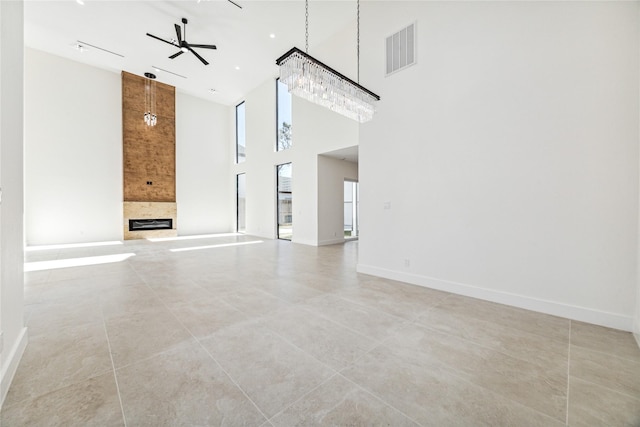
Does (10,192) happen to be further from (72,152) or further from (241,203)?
(241,203)

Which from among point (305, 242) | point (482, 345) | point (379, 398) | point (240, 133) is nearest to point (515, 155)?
point (482, 345)

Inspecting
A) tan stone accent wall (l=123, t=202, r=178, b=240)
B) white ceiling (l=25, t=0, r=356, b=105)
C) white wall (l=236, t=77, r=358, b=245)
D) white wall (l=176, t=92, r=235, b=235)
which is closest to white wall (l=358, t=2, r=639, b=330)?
white ceiling (l=25, t=0, r=356, b=105)

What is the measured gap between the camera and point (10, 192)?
68.9 inches

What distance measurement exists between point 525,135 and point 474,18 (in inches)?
67.8

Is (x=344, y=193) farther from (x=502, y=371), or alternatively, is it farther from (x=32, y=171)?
(x=32, y=171)

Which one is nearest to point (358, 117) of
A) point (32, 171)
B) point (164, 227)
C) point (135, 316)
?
point (135, 316)

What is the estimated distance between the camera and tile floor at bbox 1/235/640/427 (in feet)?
4.70

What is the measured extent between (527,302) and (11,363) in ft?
15.2

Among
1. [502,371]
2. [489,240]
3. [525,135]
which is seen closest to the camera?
[502,371]

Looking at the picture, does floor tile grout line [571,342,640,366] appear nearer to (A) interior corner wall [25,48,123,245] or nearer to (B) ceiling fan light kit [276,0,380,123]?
(B) ceiling fan light kit [276,0,380,123]

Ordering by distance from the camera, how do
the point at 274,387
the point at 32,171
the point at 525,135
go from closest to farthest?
the point at 274,387, the point at 525,135, the point at 32,171

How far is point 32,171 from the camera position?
7633mm

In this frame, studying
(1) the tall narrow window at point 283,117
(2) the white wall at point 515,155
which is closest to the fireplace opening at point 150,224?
(1) the tall narrow window at point 283,117

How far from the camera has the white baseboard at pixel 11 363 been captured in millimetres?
1506
